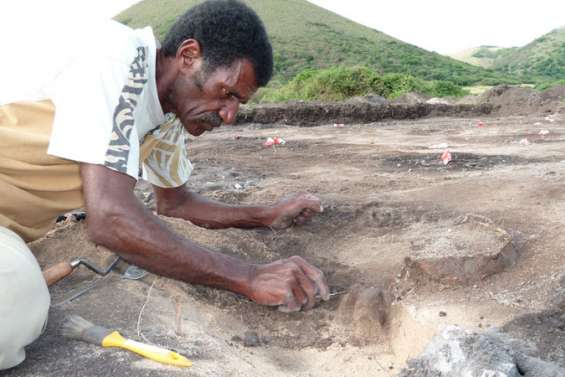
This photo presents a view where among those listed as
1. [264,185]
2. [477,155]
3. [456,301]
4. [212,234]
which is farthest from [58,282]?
[477,155]

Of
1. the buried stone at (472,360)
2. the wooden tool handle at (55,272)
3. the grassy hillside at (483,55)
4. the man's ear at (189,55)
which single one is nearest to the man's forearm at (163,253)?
the wooden tool handle at (55,272)

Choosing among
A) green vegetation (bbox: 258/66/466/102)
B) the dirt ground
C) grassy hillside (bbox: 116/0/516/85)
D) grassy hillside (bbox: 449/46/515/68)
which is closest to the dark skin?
the dirt ground

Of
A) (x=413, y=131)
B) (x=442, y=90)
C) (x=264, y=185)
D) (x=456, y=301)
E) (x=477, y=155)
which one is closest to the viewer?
(x=456, y=301)

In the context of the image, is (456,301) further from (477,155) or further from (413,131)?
(413,131)

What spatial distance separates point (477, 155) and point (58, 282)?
172 inches

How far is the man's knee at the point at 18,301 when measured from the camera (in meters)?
1.63

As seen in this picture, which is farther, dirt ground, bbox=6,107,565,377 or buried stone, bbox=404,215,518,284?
buried stone, bbox=404,215,518,284

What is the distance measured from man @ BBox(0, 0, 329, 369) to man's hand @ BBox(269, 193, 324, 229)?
2.63 feet

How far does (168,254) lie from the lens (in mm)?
1900

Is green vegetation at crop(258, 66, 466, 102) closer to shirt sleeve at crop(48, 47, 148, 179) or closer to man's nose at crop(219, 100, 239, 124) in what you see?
man's nose at crop(219, 100, 239, 124)

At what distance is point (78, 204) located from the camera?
2082 mm

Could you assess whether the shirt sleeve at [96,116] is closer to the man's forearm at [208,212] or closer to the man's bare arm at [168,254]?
the man's bare arm at [168,254]

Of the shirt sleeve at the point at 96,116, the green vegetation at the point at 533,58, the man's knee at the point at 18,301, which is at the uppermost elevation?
the shirt sleeve at the point at 96,116

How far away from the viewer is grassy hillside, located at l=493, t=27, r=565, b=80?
5131cm
